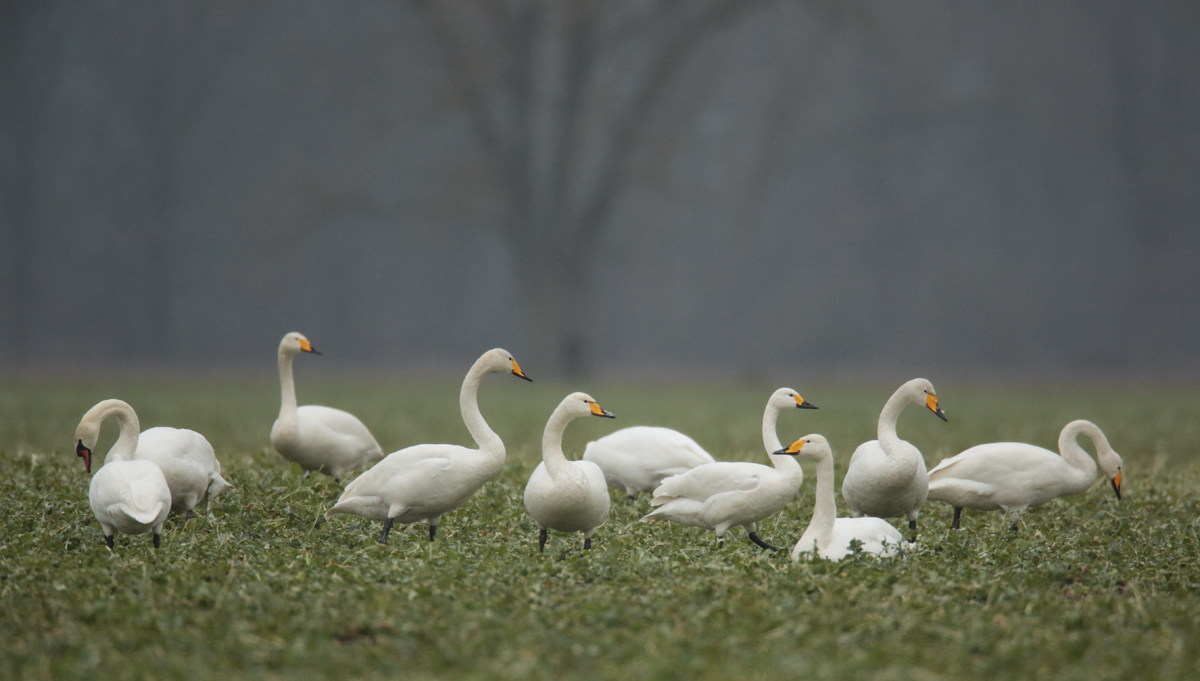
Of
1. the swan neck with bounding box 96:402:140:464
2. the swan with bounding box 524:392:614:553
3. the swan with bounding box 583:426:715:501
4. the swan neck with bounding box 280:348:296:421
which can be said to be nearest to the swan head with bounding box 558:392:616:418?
the swan with bounding box 524:392:614:553

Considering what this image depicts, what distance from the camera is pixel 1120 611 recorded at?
4.98 m

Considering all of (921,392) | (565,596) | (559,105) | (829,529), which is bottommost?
(565,596)

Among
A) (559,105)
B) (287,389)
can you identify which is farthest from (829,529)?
(559,105)

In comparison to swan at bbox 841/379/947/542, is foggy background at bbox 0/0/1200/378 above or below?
above

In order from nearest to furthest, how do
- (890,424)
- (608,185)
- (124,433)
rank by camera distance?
(124,433), (890,424), (608,185)

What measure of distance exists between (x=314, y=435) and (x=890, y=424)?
4.34 m

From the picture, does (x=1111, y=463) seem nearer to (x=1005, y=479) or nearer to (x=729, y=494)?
(x=1005, y=479)

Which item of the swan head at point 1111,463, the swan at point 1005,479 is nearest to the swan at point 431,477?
the swan at point 1005,479

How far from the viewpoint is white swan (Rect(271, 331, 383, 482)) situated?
8.11 meters

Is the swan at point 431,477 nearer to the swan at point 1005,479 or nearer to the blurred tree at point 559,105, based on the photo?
the swan at point 1005,479

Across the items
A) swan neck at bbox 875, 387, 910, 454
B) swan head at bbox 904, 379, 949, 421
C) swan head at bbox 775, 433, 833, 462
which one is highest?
swan head at bbox 904, 379, 949, 421

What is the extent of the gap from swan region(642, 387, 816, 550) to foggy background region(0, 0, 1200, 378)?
18085mm

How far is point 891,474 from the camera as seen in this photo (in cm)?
657

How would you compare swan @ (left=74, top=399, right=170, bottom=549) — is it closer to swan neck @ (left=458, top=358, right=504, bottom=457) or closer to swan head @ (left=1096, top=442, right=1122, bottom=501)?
swan neck @ (left=458, top=358, right=504, bottom=457)
